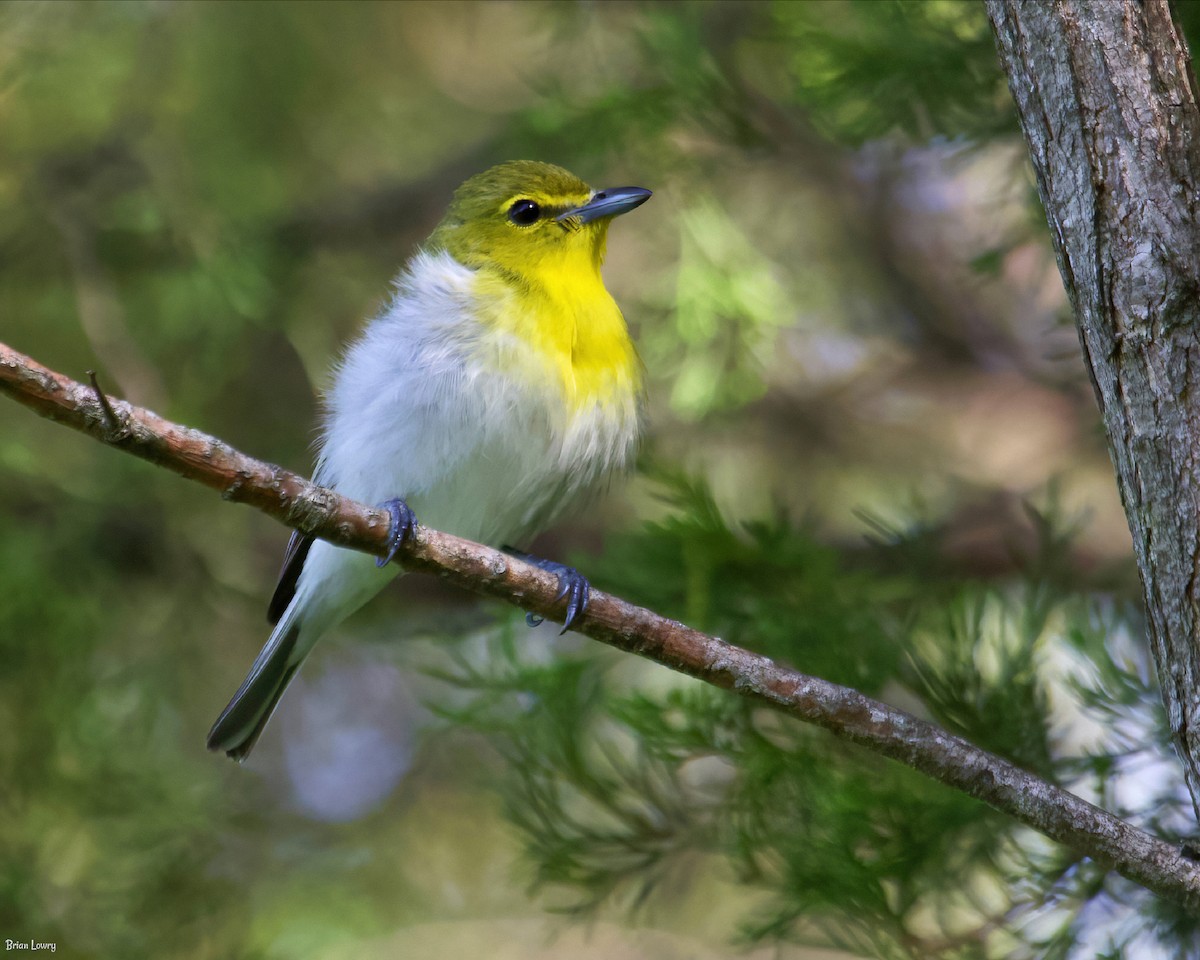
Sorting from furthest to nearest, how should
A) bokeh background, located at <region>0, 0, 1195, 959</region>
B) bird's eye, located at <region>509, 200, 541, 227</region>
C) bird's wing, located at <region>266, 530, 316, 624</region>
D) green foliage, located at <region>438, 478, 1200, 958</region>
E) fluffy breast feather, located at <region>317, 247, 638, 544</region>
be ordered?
bird's eye, located at <region>509, 200, 541, 227</region> → bird's wing, located at <region>266, 530, 316, 624</region> → fluffy breast feather, located at <region>317, 247, 638, 544</region> → bokeh background, located at <region>0, 0, 1195, 959</region> → green foliage, located at <region>438, 478, 1200, 958</region>

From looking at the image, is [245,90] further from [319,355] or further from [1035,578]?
[1035,578]

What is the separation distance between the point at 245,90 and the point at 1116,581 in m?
3.30

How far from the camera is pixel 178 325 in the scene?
3846mm

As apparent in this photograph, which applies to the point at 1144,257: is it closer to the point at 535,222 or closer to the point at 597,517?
the point at 535,222

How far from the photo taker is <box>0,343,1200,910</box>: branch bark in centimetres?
152

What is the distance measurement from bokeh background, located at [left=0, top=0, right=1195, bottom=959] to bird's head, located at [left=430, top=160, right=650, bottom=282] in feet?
0.83

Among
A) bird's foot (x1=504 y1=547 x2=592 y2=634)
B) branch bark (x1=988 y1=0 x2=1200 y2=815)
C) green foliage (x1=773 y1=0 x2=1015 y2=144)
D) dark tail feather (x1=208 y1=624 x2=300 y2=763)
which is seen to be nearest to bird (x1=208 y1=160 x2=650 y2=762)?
dark tail feather (x1=208 y1=624 x2=300 y2=763)

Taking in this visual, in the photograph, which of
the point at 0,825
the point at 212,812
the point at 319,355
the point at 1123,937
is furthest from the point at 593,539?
the point at 1123,937

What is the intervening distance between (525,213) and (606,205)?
211 millimetres

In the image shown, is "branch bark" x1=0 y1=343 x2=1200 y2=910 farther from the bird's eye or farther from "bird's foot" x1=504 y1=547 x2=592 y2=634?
the bird's eye

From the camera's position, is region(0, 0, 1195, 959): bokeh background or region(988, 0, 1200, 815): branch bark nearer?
region(988, 0, 1200, 815): branch bark

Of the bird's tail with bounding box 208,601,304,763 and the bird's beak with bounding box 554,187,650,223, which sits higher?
the bird's beak with bounding box 554,187,650,223

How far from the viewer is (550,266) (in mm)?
3043

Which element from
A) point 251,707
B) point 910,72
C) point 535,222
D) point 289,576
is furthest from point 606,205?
point 251,707
